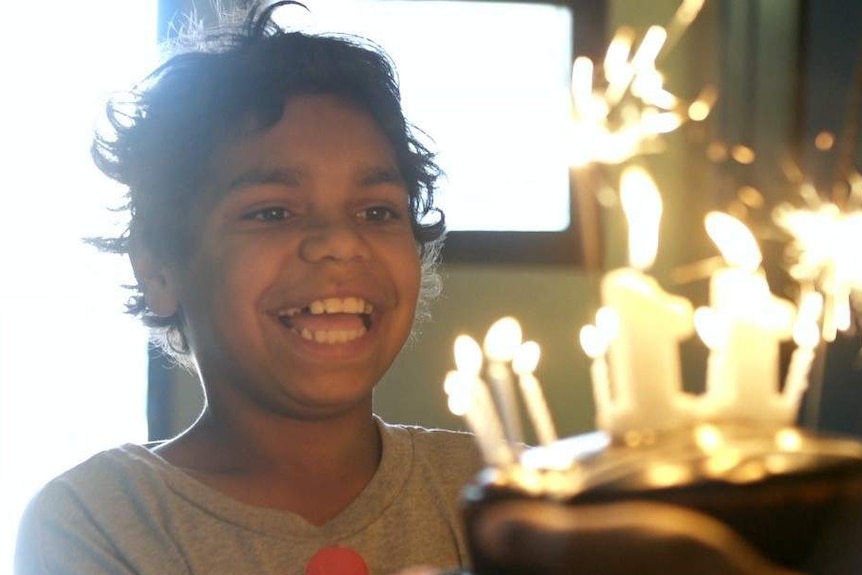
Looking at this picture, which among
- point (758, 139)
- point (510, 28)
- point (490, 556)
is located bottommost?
point (490, 556)

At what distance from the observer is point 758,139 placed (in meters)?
2.07

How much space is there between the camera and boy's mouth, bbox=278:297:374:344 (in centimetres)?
116

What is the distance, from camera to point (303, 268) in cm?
116

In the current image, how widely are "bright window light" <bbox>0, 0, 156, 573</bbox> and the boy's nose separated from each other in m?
1.03

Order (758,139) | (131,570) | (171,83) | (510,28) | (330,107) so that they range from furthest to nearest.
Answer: (510,28) < (758,139) < (171,83) < (330,107) < (131,570)

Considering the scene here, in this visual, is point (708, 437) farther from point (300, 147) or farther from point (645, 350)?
point (300, 147)

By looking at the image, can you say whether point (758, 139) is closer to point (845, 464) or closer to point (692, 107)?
point (692, 107)

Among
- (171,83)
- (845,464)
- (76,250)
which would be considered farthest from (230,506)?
(76,250)

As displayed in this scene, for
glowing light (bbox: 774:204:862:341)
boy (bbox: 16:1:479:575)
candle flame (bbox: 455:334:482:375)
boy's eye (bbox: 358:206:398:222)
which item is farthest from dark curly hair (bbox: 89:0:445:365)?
candle flame (bbox: 455:334:482:375)

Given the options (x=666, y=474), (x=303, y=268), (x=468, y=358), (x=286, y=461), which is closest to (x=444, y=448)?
(x=286, y=461)

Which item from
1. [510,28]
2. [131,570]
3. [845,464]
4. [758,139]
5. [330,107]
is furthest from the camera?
[510,28]

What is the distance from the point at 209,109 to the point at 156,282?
0.68 ft

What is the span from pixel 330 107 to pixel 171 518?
0.46 meters

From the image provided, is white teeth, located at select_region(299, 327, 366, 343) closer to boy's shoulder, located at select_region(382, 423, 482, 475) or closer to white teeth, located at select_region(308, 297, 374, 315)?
white teeth, located at select_region(308, 297, 374, 315)
